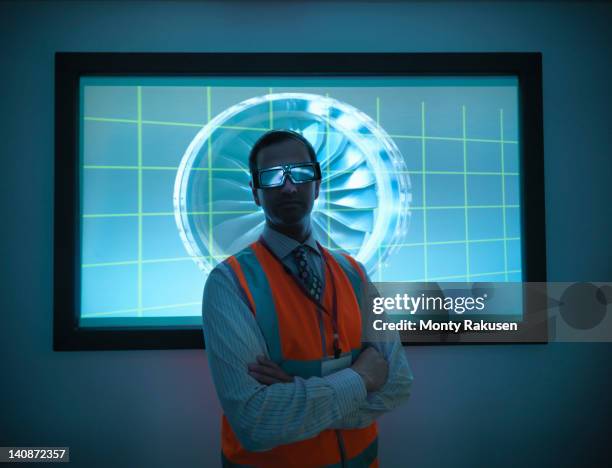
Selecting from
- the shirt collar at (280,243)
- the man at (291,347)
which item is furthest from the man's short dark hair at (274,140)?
the shirt collar at (280,243)

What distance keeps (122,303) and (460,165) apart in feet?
5.85

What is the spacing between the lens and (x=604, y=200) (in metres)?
2.11

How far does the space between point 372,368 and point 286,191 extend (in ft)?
2.12

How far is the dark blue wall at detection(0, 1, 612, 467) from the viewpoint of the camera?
6.50ft

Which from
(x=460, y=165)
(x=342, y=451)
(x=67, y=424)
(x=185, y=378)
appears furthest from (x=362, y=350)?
(x=67, y=424)

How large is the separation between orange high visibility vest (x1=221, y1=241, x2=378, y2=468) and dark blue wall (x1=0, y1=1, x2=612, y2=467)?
70cm

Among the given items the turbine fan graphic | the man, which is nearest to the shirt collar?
the man

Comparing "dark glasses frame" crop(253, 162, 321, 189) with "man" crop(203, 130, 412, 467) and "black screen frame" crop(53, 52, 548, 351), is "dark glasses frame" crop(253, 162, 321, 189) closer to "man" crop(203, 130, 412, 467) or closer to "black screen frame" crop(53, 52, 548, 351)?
"man" crop(203, 130, 412, 467)

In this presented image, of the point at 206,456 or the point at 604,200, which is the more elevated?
the point at 604,200

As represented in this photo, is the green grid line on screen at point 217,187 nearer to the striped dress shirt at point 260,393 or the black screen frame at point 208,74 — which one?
the black screen frame at point 208,74

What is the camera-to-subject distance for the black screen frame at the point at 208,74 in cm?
194

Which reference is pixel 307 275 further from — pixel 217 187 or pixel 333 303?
pixel 217 187

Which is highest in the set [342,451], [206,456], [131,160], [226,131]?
[226,131]

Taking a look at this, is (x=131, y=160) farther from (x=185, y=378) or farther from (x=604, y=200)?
(x=604, y=200)
